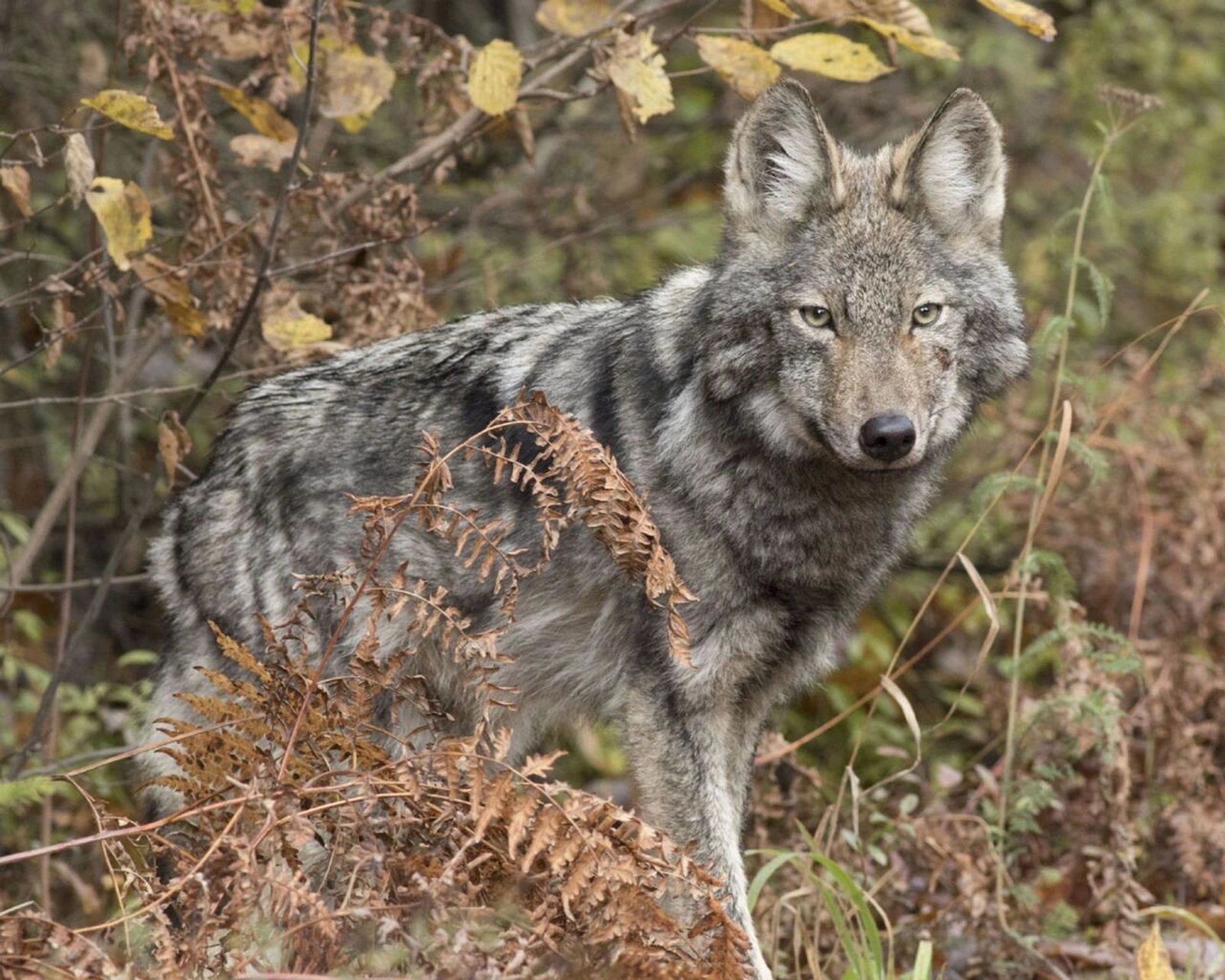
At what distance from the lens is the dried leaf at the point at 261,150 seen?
529 cm

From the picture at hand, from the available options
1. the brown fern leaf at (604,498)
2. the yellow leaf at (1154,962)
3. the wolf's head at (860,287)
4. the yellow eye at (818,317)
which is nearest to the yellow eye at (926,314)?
the wolf's head at (860,287)

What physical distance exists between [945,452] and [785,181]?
895 mm

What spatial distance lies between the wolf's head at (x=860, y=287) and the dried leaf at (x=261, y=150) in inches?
65.9

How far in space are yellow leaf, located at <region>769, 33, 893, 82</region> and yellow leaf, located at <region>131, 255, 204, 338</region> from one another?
6.47 feet

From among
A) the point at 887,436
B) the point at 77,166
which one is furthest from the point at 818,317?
the point at 77,166

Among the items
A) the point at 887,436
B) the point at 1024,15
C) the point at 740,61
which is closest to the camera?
the point at 887,436

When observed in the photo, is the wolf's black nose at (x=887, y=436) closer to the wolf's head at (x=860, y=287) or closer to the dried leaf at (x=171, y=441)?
the wolf's head at (x=860, y=287)

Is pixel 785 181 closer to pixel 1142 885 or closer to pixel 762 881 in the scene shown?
pixel 762 881

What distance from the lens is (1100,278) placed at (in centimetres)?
513

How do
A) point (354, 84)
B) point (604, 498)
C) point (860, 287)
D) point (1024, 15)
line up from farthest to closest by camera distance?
1. point (354, 84)
2. point (1024, 15)
3. point (860, 287)
4. point (604, 498)

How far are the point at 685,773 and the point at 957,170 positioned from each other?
5.98 feet

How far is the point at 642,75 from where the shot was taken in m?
4.92

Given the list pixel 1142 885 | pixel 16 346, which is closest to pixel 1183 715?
pixel 1142 885

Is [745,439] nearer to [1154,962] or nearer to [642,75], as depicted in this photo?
[642,75]
